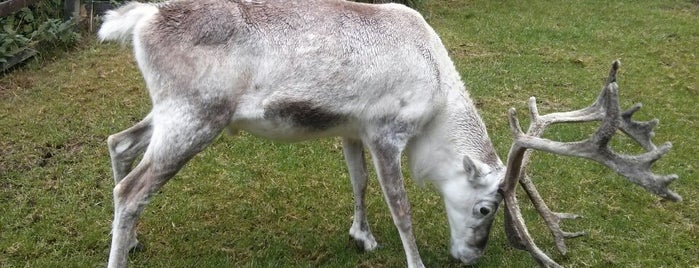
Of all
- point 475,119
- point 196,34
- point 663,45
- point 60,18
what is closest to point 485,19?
point 663,45

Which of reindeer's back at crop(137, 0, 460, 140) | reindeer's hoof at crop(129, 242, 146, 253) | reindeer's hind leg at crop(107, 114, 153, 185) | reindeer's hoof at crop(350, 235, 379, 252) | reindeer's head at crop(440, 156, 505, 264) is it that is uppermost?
reindeer's back at crop(137, 0, 460, 140)

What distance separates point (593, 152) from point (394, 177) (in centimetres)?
118

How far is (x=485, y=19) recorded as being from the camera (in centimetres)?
1172

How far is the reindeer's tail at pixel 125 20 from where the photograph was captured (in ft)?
13.1

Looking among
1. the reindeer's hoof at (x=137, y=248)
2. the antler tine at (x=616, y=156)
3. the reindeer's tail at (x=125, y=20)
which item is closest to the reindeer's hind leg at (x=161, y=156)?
the reindeer's tail at (x=125, y=20)

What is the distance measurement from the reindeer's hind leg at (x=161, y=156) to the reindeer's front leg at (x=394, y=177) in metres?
0.95

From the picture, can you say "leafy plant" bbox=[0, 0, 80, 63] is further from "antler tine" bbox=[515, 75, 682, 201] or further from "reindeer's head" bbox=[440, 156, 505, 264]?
"antler tine" bbox=[515, 75, 682, 201]

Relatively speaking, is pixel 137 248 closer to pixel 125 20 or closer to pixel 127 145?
pixel 127 145

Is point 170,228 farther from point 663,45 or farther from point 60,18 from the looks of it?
point 663,45

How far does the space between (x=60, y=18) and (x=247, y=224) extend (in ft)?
18.0

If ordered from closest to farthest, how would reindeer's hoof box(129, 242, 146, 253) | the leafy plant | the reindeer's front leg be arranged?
the reindeer's front leg < reindeer's hoof box(129, 242, 146, 253) < the leafy plant

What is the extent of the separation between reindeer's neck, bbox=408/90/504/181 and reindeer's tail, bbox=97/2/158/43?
72.8 inches

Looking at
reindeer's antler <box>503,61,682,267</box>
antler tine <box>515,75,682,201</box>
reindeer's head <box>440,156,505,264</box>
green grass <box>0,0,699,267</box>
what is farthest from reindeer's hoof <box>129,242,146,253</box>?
antler tine <box>515,75,682,201</box>

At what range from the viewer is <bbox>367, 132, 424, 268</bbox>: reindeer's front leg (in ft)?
13.5
